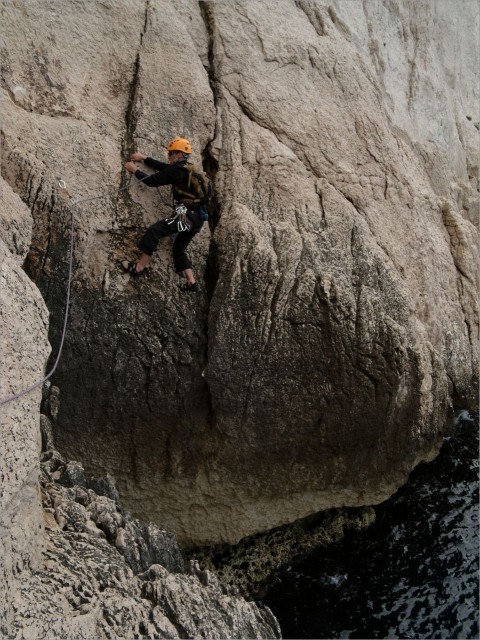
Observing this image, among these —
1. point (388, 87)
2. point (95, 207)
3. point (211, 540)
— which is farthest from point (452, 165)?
point (211, 540)

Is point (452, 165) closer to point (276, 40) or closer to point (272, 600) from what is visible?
point (276, 40)

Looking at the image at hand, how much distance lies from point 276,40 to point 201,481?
7.24 metres

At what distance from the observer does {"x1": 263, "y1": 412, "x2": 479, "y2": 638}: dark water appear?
25.1 feet

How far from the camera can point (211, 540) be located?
352 inches

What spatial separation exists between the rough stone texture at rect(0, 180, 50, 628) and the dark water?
4459 mm

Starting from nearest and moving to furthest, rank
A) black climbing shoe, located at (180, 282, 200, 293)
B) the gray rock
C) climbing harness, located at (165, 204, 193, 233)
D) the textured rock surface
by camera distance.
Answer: the textured rock surface
the gray rock
climbing harness, located at (165, 204, 193, 233)
black climbing shoe, located at (180, 282, 200, 293)

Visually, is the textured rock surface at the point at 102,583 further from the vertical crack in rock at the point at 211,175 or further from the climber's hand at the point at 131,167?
the climber's hand at the point at 131,167

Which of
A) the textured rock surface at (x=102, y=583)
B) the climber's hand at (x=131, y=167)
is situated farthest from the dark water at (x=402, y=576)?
the climber's hand at (x=131, y=167)

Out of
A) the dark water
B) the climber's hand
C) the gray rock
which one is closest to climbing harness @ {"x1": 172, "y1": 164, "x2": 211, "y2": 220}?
the climber's hand

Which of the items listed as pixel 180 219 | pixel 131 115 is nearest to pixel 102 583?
pixel 180 219

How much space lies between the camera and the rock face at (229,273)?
806 centimetres

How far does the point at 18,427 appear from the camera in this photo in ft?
16.5

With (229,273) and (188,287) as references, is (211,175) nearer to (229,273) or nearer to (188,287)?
(229,273)

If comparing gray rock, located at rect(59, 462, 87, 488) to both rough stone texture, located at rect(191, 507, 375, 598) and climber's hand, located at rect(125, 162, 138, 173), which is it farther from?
climber's hand, located at rect(125, 162, 138, 173)
